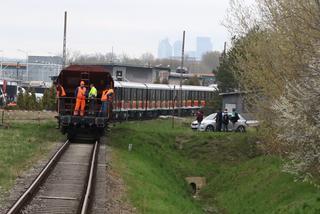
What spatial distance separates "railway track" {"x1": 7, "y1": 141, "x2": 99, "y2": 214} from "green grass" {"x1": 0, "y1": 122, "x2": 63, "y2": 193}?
75 cm

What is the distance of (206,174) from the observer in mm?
30172

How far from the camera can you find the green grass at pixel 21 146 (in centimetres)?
1680

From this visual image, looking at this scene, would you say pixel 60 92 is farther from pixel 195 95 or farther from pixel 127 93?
pixel 195 95

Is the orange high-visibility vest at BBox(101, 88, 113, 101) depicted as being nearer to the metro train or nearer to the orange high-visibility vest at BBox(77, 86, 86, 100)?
the metro train

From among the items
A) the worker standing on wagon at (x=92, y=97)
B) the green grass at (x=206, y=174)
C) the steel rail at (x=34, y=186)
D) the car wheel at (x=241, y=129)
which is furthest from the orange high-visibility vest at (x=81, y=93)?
the car wheel at (x=241, y=129)

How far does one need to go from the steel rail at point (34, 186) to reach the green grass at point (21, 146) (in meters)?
0.64

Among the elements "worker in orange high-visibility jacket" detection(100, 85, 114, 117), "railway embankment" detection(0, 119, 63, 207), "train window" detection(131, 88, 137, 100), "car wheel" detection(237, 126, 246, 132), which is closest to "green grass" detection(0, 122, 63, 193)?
"railway embankment" detection(0, 119, 63, 207)

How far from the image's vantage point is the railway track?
1248 cm

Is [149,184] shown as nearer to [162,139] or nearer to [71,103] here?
[71,103]

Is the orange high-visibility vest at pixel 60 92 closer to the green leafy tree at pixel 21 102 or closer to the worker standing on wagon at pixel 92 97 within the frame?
the worker standing on wagon at pixel 92 97

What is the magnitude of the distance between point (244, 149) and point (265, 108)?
6.25 metres

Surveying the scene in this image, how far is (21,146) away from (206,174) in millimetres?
10833

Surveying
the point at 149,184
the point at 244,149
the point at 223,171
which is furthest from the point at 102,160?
the point at 244,149

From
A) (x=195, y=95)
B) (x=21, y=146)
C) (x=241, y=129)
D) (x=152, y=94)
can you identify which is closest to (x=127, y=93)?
(x=152, y=94)
